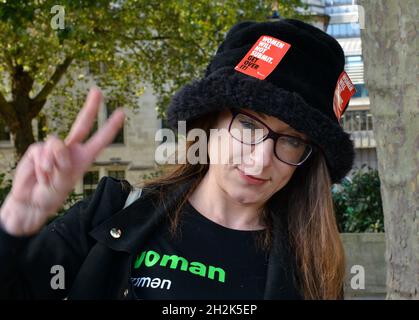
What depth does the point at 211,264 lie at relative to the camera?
2107mm

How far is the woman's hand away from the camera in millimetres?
1619

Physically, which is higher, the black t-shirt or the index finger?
the index finger

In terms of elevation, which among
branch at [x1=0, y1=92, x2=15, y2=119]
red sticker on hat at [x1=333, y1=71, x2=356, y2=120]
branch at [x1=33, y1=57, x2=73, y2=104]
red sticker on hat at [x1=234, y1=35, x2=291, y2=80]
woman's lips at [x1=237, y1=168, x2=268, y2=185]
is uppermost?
branch at [x1=33, y1=57, x2=73, y2=104]

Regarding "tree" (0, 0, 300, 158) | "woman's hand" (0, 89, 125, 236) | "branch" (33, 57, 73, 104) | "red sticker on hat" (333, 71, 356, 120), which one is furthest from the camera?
"branch" (33, 57, 73, 104)

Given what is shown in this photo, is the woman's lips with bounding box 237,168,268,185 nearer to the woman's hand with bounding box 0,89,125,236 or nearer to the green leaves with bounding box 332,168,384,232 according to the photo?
the woman's hand with bounding box 0,89,125,236

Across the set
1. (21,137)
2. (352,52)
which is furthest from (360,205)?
(352,52)

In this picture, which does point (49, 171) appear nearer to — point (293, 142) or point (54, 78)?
point (293, 142)

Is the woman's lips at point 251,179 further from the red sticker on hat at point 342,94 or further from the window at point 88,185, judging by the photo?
the window at point 88,185

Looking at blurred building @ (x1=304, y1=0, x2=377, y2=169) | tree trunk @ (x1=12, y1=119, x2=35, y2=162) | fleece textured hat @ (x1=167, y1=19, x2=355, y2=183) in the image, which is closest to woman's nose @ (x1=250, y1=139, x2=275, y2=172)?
fleece textured hat @ (x1=167, y1=19, x2=355, y2=183)

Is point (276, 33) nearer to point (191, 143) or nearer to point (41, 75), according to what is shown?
point (191, 143)

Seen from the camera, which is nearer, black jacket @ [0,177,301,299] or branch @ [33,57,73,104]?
black jacket @ [0,177,301,299]

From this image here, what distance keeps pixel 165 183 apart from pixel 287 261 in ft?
1.67

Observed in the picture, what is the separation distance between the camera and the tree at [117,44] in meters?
12.0
